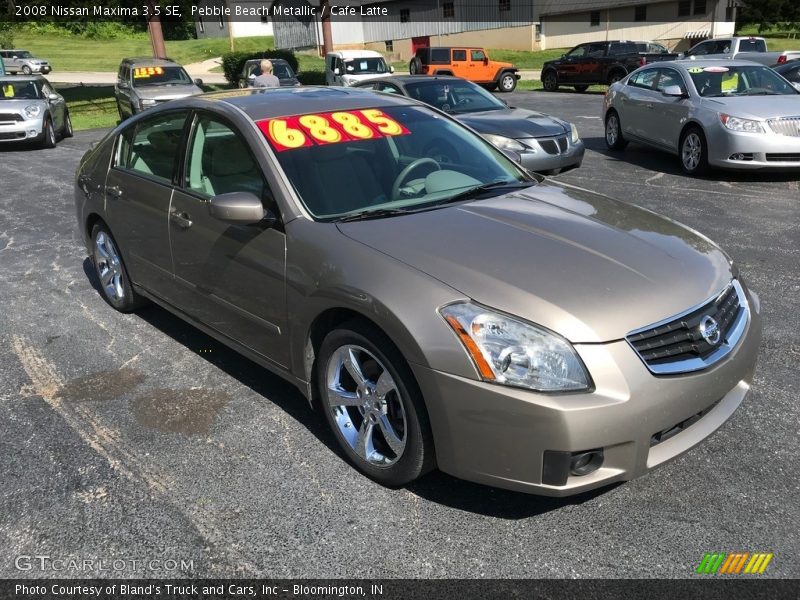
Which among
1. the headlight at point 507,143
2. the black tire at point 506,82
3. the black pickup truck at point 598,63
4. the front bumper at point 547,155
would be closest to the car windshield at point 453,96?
the headlight at point 507,143

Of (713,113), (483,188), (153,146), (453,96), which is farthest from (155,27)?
(483,188)

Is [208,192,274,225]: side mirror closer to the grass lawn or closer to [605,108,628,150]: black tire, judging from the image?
[605,108,628,150]: black tire

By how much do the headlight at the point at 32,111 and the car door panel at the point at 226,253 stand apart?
12.3 metres

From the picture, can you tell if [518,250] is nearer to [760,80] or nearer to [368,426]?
[368,426]

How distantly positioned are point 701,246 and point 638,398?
1.17m

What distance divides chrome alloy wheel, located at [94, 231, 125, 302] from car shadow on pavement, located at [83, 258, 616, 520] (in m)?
0.23

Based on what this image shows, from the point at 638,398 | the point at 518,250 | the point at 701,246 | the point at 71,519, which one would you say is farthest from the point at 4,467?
the point at 701,246

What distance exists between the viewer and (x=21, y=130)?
1439 cm

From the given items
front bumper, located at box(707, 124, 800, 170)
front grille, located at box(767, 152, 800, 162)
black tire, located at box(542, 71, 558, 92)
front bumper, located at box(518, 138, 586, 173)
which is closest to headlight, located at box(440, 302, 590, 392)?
front bumper, located at box(518, 138, 586, 173)

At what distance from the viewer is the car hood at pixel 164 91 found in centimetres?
1838

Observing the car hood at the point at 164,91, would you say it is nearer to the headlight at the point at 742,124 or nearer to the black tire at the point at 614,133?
the black tire at the point at 614,133

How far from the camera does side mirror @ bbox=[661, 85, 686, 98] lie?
10.2 m

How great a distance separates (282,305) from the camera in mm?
3445

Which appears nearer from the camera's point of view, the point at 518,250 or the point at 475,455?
the point at 475,455
